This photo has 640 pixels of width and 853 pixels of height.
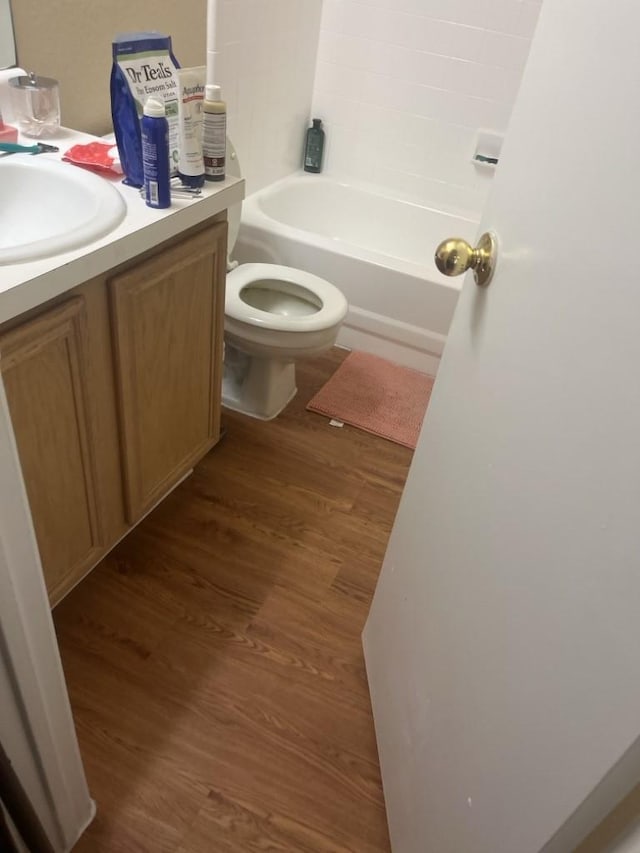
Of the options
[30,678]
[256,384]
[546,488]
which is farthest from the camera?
[256,384]

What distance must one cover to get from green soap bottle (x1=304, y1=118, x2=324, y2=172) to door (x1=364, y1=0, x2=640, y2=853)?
205cm

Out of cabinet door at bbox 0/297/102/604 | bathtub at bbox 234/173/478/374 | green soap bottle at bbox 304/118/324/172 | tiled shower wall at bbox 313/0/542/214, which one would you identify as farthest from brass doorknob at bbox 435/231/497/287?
green soap bottle at bbox 304/118/324/172

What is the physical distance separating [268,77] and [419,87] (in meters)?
0.62

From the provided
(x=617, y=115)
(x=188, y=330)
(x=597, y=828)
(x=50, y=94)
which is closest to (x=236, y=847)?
(x=597, y=828)

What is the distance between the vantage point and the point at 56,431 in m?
1.22

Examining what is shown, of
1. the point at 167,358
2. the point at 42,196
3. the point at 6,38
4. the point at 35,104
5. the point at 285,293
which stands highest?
the point at 6,38

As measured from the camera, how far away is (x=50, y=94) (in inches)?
55.8

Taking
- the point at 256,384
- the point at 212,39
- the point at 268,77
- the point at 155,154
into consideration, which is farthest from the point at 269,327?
the point at 268,77

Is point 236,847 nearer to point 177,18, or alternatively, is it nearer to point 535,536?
point 535,536

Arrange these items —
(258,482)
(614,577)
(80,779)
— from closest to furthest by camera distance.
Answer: (614,577) → (80,779) → (258,482)

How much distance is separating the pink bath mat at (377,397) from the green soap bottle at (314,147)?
2.95ft

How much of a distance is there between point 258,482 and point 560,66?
1402 mm

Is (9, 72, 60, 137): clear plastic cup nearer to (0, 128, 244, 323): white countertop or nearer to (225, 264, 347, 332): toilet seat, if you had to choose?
(0, 128, 244, 323): white countertop

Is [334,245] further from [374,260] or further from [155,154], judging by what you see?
[155,154]
